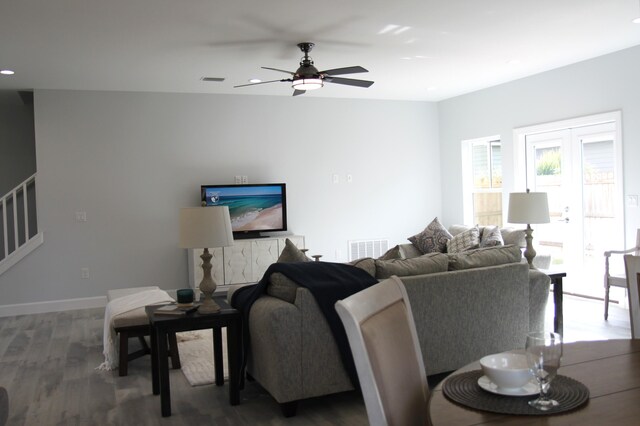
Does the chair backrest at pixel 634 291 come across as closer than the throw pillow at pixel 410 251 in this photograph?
Yes

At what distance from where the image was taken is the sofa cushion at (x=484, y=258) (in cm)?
376

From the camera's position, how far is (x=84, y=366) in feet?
14.9

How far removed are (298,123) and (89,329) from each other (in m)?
4.03

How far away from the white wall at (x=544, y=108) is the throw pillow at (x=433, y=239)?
3.96 ft

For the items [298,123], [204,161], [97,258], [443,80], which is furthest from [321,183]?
[97,258]

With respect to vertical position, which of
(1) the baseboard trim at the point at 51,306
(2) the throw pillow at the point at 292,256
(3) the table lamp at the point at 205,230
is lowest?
(1) the baseboard trim at the point at 51,306

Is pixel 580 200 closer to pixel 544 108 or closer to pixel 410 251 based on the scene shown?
pixel 544 108

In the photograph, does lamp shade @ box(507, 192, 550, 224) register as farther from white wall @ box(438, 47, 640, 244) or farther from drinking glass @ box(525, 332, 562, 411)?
drinking glass @ box(525, 332, 562, 411)

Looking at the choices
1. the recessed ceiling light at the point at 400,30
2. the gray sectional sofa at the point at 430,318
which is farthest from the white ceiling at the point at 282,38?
the gray sectional sofa at the point at 430,318

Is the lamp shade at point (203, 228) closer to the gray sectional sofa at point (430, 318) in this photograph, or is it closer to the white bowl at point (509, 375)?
the gray sectional sofa at point (430, 318)

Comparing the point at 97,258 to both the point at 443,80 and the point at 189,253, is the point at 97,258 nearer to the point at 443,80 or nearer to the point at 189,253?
the point at 189,253

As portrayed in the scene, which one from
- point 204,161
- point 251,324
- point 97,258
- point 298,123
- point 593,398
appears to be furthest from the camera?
point 298,123

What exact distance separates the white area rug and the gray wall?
Result: 4.56 metres

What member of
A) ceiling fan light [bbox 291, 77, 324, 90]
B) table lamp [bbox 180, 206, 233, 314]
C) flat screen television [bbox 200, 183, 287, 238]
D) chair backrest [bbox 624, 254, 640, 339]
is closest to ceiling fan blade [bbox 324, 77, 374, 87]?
ceiling fan light [bbox 291, 77, 324, 90]
